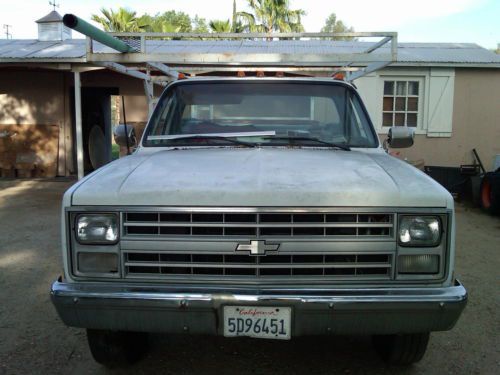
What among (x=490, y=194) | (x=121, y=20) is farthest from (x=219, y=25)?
(x=490, y=194)

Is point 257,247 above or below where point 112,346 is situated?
above

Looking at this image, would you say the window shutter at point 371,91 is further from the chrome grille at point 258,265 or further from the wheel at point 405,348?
the chrome grille at point 258,265

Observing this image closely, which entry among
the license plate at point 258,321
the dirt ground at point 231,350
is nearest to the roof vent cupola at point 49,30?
the dirt ground at point 231,350

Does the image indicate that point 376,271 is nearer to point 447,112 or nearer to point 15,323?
point 15,323

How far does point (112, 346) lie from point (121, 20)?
22.6 m

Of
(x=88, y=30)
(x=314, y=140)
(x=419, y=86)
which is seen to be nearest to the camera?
(x=88, y=30)

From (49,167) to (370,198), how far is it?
12.6 metres

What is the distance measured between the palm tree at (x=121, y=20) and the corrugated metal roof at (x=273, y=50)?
31.0ft

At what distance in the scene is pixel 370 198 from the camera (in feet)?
8.37

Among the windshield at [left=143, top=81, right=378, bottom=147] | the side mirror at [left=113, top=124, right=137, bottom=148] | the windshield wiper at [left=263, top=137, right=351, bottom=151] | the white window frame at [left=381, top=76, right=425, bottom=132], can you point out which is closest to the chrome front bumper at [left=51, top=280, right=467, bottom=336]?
the windshield wiper at [left=263, top=137, right=351, bottom=151]

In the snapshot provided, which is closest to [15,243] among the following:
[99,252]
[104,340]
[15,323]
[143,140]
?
[15,323]

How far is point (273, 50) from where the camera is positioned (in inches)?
480

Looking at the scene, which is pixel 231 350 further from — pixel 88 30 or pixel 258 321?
pixel 88 30

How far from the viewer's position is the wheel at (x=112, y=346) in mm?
3070
